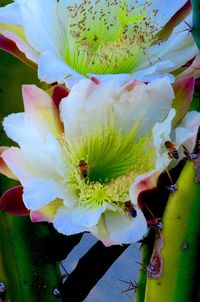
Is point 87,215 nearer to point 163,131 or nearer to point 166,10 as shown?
point 163,131

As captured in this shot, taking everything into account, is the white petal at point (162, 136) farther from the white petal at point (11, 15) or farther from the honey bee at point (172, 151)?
the white petal at point (11, 15)

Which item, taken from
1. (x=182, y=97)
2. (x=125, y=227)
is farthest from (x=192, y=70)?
(x=125, y=227)

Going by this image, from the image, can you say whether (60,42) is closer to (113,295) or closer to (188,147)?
(188,147)

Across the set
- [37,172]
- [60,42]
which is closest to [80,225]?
[37,172]

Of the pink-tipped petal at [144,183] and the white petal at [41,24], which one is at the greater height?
the white petal at [41,24]

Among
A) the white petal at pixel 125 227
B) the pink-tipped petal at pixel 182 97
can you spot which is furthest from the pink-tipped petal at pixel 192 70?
the white petal at pixel 125 227

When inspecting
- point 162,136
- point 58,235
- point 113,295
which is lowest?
point 113,295

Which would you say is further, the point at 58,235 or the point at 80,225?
the point at 58,235
